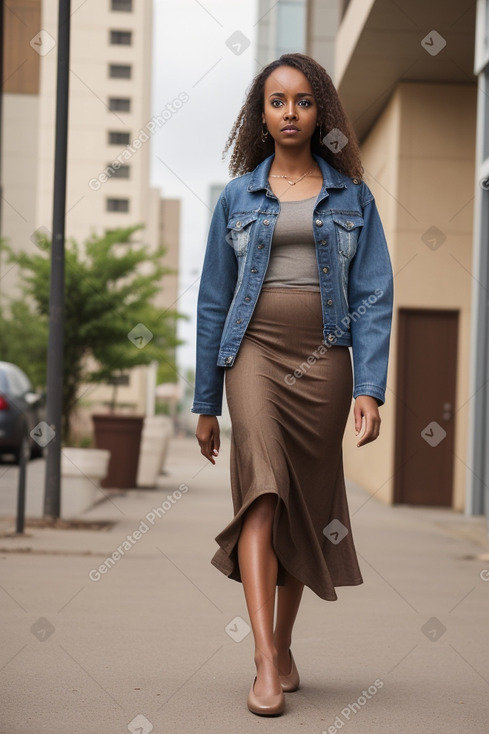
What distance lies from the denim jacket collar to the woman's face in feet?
0.26

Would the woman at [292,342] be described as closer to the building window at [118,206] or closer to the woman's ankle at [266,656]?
the woman's ankle at [266,656]

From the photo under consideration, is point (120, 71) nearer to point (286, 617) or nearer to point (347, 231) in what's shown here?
point (347, 231)

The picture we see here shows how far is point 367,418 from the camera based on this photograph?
138 inches

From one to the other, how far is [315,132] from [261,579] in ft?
4.98

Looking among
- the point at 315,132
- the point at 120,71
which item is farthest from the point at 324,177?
the point at 120,71

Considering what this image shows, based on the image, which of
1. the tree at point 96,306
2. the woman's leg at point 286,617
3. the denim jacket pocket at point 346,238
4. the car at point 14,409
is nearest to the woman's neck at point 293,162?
the denim jacket pocket at point 346,238

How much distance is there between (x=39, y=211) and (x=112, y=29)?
439 inches

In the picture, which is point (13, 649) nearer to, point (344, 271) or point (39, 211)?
point (344, 271)

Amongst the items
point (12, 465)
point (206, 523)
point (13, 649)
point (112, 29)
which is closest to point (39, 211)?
point (112, 29)

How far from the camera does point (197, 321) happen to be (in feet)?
12.0

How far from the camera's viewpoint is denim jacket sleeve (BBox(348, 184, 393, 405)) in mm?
3568

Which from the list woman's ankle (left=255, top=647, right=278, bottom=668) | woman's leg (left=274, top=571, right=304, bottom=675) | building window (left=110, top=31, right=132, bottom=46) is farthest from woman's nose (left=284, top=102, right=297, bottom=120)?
building window (left=110, top=31, right=132, bottom=46)

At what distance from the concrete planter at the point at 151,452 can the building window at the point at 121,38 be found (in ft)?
170

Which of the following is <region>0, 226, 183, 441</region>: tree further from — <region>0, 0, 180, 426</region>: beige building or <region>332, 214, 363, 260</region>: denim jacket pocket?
<region>0, 0, 180, 426</region>: beige building
